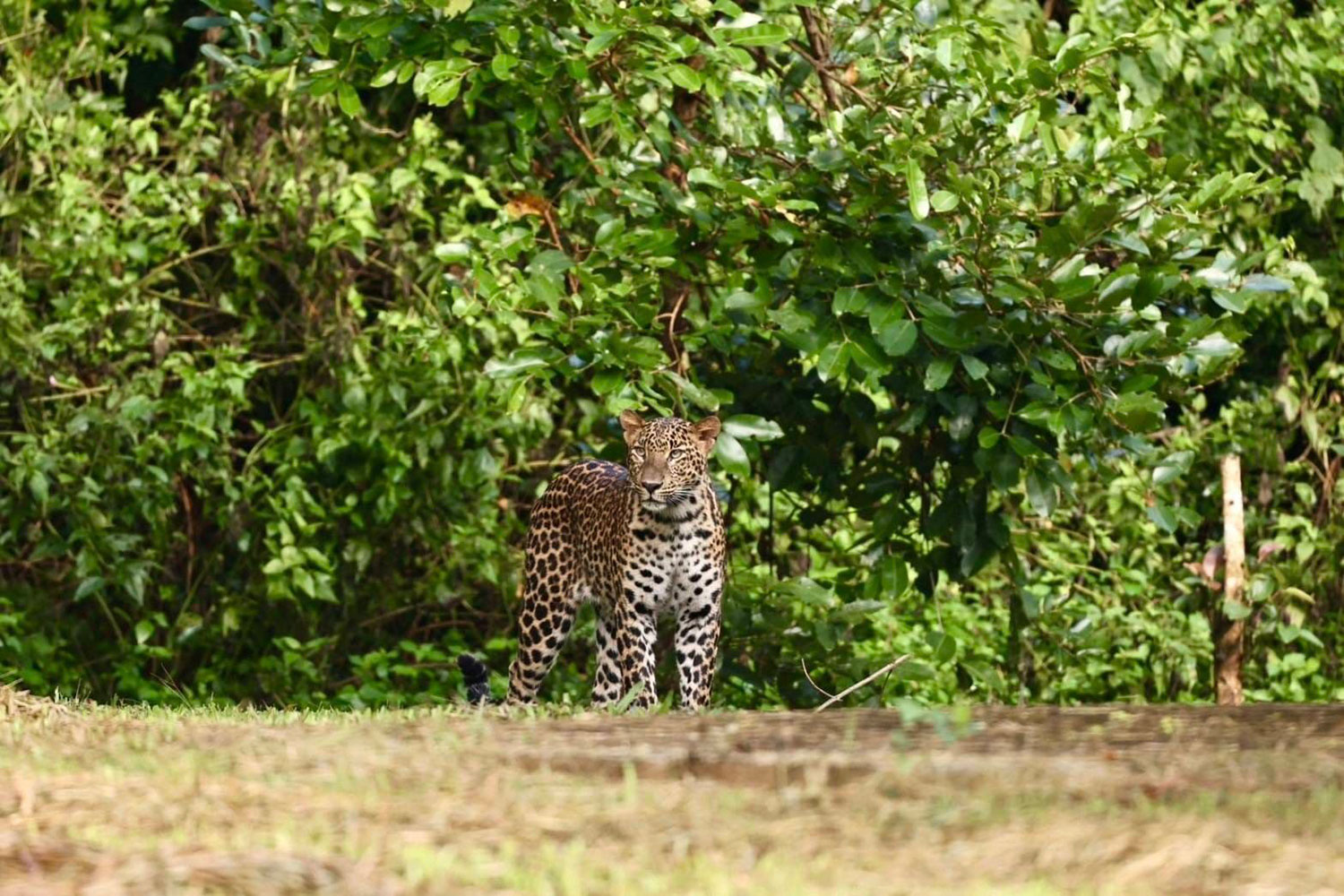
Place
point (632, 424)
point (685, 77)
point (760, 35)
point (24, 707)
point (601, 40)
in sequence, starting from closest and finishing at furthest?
1. point (24, 707)
2. point (601, 40)
3. point (685, 77)
4. point (760, 35)
5. point (632, 424)

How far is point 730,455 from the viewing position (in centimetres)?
761

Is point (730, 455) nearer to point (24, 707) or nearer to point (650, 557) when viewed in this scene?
point (650, 557)

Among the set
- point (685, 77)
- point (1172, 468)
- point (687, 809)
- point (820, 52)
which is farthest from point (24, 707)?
point (1172, 468)

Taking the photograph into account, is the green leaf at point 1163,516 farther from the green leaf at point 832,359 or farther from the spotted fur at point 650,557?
the spotted fur at point 650,557

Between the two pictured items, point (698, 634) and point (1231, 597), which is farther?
point (1231, 597)

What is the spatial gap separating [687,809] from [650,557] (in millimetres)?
3568

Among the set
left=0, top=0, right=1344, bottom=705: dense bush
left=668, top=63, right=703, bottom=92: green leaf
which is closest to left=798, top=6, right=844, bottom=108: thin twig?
left=0, top=0, right=1344, bottom=705: dense bush

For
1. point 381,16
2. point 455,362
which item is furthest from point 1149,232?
point 455,362

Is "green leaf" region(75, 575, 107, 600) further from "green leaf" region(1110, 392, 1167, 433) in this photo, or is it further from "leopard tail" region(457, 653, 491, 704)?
"green leaf" region(1110, 392, 1167, 433)

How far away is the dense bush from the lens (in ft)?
25.4

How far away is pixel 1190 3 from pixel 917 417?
5.14m

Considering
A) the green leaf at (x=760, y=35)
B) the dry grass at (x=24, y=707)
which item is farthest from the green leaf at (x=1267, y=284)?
the dry grass at (x=24, y=707)

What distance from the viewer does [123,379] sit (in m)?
10.7

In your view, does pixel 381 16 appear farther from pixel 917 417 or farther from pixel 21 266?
pixel 21 266
